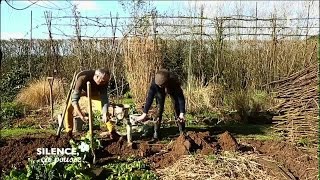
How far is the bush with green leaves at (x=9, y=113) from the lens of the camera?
34.8ft

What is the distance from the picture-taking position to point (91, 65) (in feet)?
42.8

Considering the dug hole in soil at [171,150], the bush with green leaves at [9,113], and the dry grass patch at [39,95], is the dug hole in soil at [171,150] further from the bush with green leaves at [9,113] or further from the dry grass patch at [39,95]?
the dry grass patch at [39,95]

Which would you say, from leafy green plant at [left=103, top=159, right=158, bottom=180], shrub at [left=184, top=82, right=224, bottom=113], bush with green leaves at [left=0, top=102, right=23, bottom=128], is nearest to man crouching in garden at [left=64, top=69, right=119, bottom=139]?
leafy green plant at [left=103, top=159, right=158, bottom=180]

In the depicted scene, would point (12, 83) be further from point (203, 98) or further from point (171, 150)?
point (171, 150)

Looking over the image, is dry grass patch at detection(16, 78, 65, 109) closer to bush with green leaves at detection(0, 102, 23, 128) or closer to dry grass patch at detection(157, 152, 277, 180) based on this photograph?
bush with green leaves at detection(0, 102, 23, 128)

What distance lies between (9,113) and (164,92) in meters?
4.55

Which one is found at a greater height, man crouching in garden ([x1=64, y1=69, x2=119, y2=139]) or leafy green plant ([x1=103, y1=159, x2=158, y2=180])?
man crouching in garden ([x1=64, y1=69, x2=119, y2=139])

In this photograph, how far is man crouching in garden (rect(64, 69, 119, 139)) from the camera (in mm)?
7602

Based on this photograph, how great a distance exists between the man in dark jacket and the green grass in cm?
226

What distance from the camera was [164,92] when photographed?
27.6 feet

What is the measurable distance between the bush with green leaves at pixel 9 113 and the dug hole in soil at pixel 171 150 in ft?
9.99

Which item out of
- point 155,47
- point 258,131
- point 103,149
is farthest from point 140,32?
point 103,149
